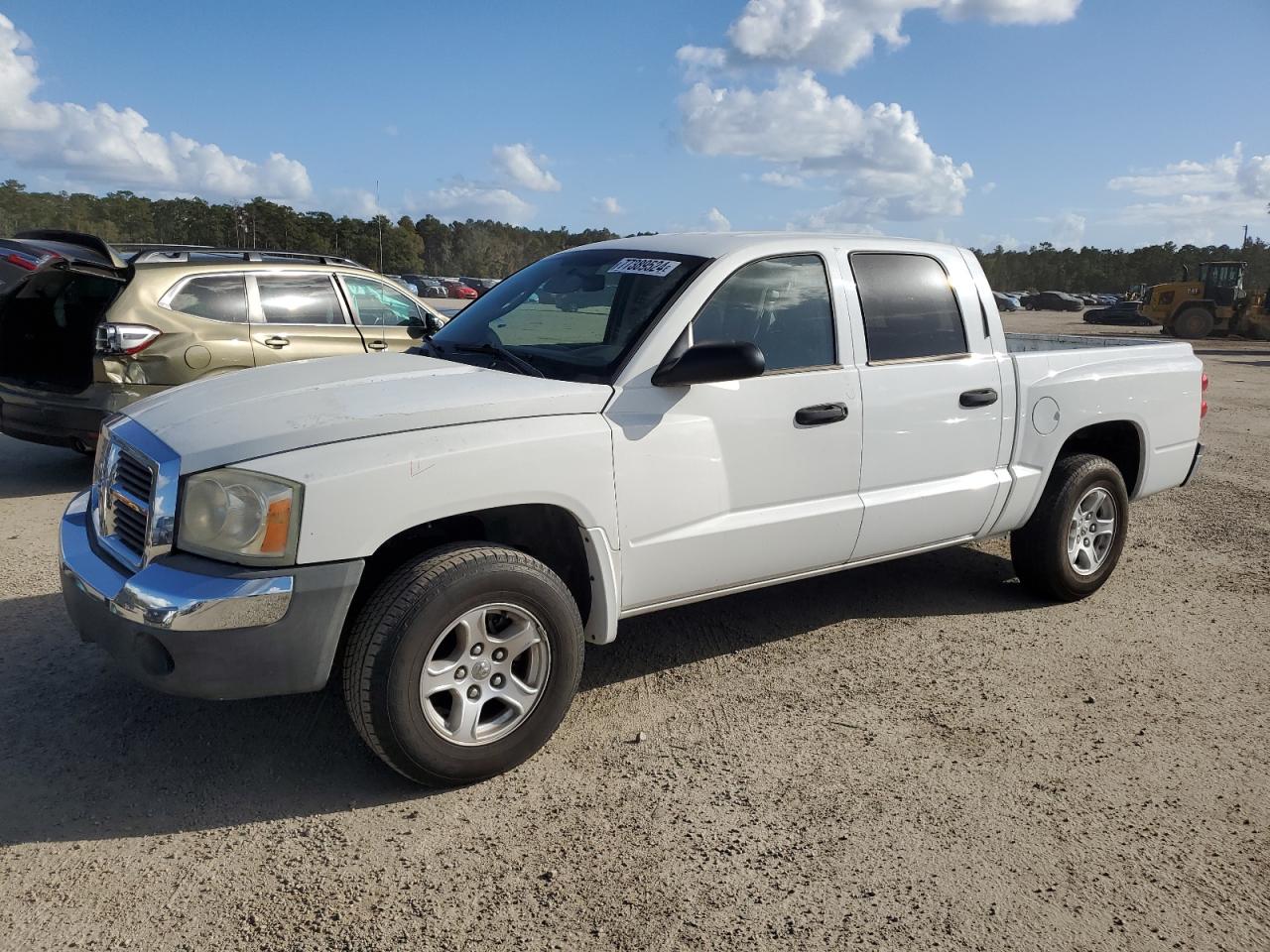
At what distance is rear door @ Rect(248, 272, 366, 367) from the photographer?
24.4 feet

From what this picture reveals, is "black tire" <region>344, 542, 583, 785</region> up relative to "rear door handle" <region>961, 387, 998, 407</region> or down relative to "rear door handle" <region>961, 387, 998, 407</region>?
down

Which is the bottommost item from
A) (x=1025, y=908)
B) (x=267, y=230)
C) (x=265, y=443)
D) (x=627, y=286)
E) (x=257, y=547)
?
A: (x=1025, y=908)

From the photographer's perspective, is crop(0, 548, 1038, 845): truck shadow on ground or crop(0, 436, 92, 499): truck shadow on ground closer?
crop(0, 548, 1038, 845): truck shadow on ground

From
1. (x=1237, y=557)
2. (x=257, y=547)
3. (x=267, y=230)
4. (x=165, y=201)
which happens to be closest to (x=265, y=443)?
(x=257, y=547)

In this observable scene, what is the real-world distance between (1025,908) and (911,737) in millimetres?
1004

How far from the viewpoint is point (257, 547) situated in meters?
2.81

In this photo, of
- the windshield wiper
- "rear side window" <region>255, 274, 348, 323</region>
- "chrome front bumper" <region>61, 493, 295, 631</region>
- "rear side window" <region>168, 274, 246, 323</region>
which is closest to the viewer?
"chrome front bumper" <region>61, 493, 295, 631</region>

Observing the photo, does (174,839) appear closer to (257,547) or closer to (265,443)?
(257,547)

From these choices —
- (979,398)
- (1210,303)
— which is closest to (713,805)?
(979,398)

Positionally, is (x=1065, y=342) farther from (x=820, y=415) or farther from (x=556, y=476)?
(x=556, y=476)

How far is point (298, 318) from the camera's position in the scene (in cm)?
770

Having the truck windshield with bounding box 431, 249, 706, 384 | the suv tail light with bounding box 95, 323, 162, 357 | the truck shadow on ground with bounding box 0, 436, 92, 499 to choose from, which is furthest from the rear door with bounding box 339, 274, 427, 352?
the truck windshield with bounding box 431, 249, 706, 384

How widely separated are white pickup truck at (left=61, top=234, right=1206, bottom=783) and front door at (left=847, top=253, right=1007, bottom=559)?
0.01 metres

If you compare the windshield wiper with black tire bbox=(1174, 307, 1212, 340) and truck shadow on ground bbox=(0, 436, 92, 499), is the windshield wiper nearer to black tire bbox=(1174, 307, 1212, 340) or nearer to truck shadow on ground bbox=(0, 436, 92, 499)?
truck shadow on ground bbox=(0, 436, 92, 499)
